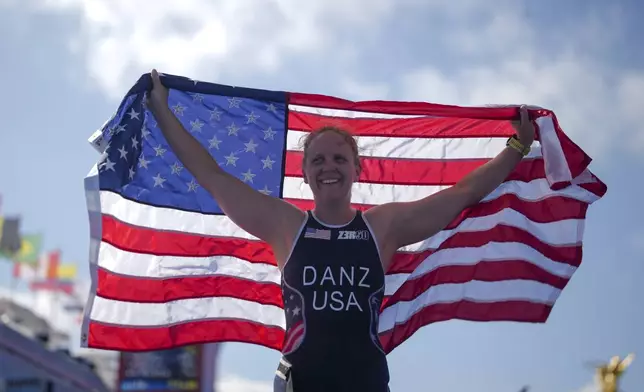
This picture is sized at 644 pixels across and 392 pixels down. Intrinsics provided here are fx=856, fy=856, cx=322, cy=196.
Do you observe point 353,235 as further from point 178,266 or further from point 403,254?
point 178,266

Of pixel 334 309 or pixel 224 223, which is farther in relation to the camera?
pixel 224 223

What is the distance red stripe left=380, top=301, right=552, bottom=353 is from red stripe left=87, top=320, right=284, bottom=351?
903 millimetres

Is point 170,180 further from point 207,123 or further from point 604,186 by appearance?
point 604,186

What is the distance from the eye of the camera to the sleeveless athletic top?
15.0 ft

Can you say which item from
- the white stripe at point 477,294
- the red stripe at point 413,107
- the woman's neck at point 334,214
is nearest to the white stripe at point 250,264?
the white stripe at point 477,294

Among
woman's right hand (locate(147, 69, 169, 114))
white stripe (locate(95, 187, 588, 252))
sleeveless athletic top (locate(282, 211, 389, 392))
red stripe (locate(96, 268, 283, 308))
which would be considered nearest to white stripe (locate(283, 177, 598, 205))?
white stripe (locate(95, 187, 588, 252))

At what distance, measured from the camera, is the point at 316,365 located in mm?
4574

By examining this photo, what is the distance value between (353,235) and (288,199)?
1.60 metres

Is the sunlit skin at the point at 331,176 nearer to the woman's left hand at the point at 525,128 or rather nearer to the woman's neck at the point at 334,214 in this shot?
the woman's neck at the point at 334,214

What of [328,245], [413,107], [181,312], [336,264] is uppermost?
[413,107]

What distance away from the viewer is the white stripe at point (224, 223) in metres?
5.94

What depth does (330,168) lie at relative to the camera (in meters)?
5.00

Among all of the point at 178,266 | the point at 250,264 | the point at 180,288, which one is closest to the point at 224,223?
the point at 250,264

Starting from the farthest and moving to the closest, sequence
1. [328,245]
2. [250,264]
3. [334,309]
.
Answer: [250,264] < [328,245] < [334,309]
